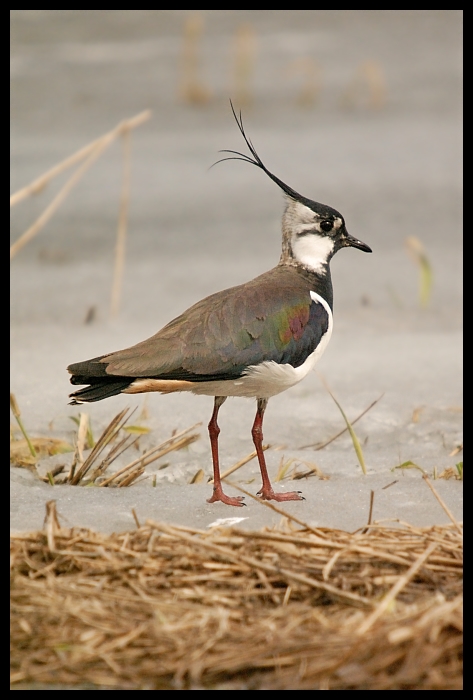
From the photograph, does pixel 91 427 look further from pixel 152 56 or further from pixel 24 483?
pixel 152 56

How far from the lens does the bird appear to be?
3.89 meters

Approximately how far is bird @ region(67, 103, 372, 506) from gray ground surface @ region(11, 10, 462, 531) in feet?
1.29

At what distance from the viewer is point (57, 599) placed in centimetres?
284

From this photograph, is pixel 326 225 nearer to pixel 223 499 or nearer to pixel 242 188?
pixel 223 499

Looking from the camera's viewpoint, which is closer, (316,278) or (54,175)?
(54,175)

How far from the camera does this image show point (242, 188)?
29.6 ft

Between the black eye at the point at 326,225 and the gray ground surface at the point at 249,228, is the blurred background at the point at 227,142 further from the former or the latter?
the black eye at the point at 326,225

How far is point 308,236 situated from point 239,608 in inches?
92.1

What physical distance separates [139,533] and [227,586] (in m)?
0.38

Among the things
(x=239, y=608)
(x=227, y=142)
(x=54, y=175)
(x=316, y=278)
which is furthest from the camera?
(x=227, y=142)

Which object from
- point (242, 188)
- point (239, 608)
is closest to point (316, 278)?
point (239, 608)

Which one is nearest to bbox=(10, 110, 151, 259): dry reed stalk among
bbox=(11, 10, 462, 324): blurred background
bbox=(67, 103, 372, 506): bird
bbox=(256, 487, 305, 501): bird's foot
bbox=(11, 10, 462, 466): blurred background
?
bbox=(67, 103, 372, 506): bird

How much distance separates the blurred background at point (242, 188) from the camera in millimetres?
5859
